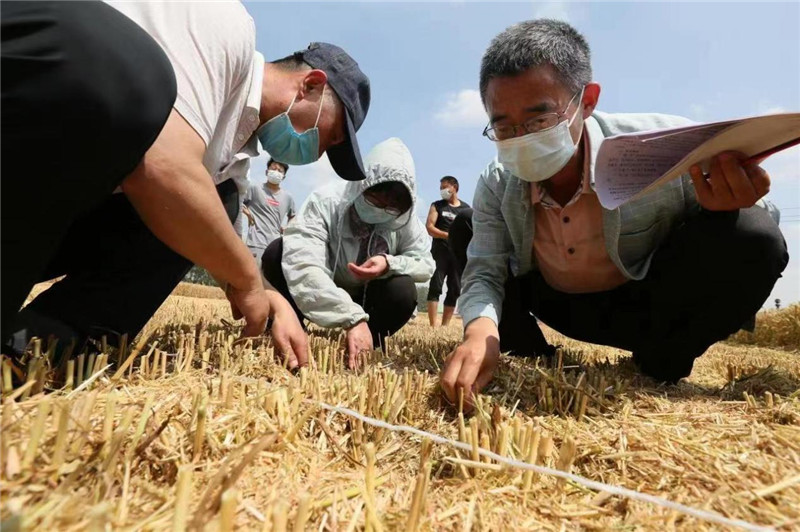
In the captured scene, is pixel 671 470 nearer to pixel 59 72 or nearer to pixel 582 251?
pixel 582 251

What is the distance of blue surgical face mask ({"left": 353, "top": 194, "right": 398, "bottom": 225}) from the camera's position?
273cm

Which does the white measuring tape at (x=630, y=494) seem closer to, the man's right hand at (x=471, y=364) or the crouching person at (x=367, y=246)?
the man's right hand at (x=471, y=364)

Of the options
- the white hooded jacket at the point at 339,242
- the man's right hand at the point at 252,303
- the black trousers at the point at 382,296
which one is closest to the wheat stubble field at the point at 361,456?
the man's right hand at the point at 252,303

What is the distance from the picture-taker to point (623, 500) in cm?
86

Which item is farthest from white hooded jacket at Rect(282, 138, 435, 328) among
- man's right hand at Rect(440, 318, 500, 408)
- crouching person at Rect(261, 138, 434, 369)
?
man's right hand at Rect(440, 318, 500, 408)

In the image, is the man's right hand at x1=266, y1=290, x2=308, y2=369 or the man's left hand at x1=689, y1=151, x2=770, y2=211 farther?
the man's right hand at x1=266, y1=290, x2=308, y2=369

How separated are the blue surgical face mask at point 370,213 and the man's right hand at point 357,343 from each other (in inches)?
26.7

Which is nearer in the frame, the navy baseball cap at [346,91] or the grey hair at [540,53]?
the grey hair at [540,53]

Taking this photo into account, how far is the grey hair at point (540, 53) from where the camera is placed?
171 centimetres

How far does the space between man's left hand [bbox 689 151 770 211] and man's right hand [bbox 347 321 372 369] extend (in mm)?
1379

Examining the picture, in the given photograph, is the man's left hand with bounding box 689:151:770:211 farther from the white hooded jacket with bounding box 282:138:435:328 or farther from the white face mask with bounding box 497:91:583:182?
the white hooded jacket with bounding box 282:138:435:328

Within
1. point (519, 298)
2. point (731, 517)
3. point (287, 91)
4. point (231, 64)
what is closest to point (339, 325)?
point (519, 298)

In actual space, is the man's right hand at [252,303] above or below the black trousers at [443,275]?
below

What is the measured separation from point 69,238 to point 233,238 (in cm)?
71
